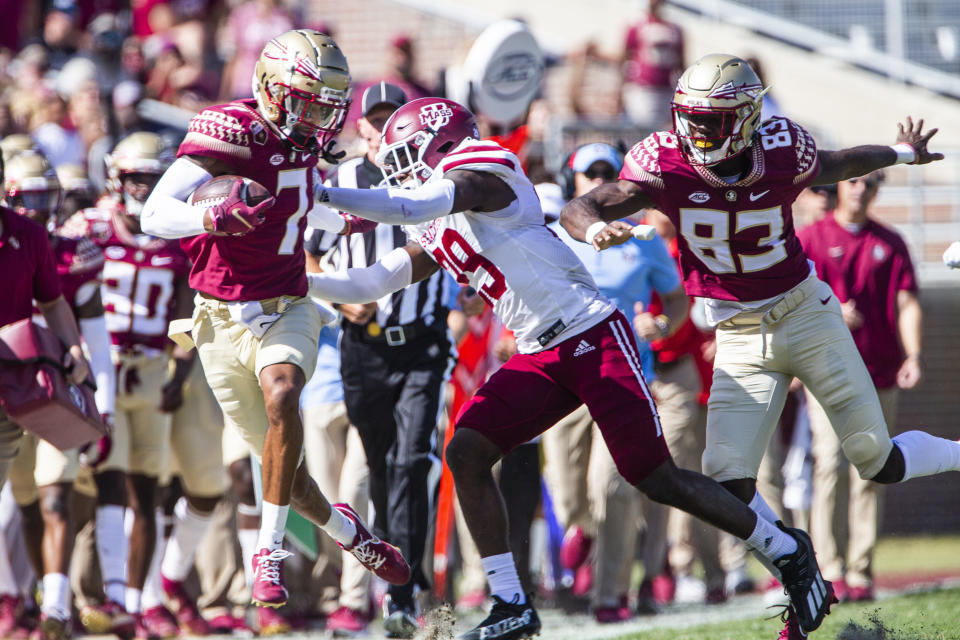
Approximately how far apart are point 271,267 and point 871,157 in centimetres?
239

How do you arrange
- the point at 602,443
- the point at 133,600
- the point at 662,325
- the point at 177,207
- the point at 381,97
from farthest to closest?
the point at 602,443, the point at 133,600, the point at 662,325, the point at 381,97, the point at 177,207

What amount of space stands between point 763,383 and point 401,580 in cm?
165

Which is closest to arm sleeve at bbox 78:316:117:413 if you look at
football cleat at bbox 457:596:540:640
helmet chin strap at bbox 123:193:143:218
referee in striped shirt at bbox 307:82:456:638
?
helmet chin strap at bbox 123:193:143:218

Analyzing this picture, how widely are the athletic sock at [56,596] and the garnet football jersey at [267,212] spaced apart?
1761 mm

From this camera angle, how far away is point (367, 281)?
16.8 ft

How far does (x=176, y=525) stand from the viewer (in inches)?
268

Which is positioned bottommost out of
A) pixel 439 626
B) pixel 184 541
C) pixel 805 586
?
pixel 184 541

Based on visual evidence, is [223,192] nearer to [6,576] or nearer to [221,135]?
[221,135]

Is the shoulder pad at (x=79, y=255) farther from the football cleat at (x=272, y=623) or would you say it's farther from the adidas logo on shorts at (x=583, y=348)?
the adidas logo on shorts at (x=583, y=348)

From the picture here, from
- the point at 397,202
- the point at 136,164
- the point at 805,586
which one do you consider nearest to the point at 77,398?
the point at 136,164

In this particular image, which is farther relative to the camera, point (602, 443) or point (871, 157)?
point (602, 443)

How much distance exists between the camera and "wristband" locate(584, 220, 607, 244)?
4363 millimetres

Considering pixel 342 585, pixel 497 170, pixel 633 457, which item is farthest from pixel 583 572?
pixel 497 170

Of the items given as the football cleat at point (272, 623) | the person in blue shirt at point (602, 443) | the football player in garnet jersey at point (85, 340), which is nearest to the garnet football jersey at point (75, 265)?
the football player in garnet jersey at point (85, 340)
